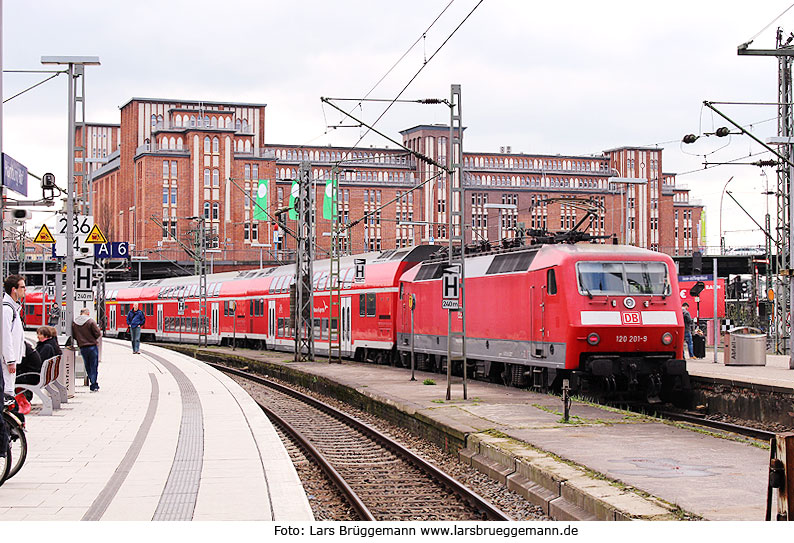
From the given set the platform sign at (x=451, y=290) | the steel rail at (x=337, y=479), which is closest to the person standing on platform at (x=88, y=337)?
the steel rail at (x=337, y=479)

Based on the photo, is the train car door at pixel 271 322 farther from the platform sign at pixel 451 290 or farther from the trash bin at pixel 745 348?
the platform sign at pixel 451 290

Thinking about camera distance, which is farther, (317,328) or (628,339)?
(317,328)

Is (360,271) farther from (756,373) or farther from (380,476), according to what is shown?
(380,476)

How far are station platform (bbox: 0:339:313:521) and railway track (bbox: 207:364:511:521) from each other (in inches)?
32.5

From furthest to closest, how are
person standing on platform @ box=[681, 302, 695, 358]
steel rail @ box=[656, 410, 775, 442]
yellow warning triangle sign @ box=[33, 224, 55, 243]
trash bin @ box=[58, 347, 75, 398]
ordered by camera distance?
person standing on platform @ box=[681, 302, 695, 358] < yellow warning triangle sign @ box=[33, 224, 55, 243] < trash bin @ box=[58, 347, 75, 398] < steel rail @ box=[656, 410, 775, 442]

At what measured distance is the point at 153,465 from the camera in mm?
12305

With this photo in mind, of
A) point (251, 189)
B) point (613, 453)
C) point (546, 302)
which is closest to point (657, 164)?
point (251, 189)

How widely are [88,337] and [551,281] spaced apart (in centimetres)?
998

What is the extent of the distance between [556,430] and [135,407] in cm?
888

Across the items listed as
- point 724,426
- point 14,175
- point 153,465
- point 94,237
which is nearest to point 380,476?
point 153,465

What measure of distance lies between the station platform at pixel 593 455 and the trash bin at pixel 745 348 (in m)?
8.78

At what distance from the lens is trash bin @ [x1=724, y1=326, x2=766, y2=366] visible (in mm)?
27781

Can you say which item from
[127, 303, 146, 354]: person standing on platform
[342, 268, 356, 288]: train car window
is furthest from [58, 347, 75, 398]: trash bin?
[127, 303, 146, 354]: person standing on platform

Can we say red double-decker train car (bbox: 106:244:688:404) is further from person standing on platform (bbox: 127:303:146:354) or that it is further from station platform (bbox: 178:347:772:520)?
person standing on platform (bbox: 127:303:146:354)
